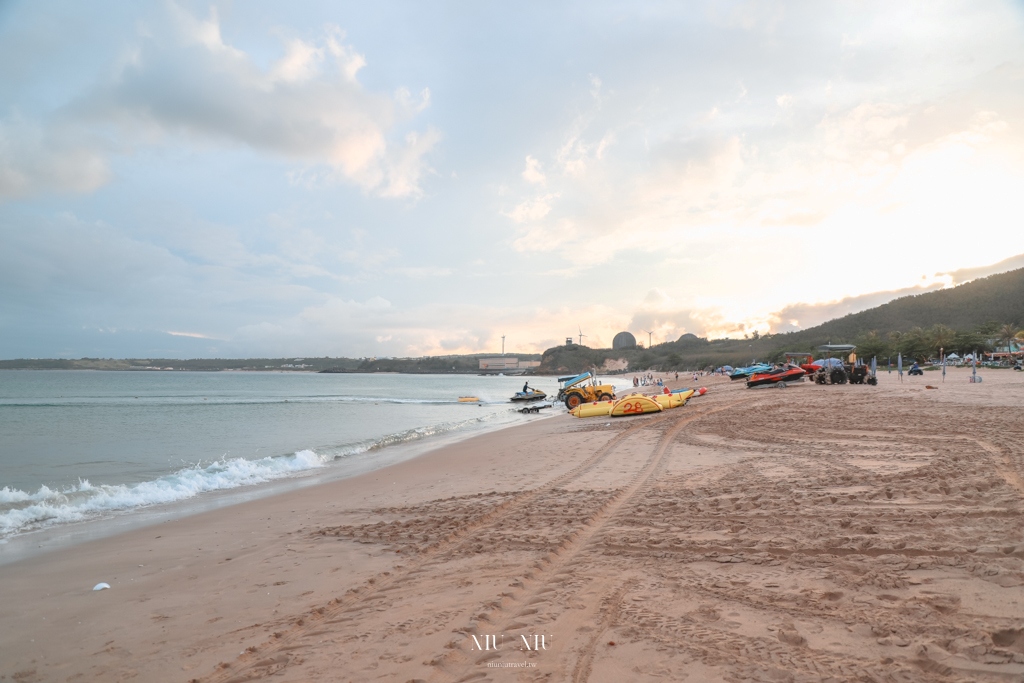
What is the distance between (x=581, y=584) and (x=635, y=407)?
18.2 m

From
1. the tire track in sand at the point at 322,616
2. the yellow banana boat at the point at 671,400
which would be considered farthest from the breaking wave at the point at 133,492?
the yellow banana boat at the point at 671,400

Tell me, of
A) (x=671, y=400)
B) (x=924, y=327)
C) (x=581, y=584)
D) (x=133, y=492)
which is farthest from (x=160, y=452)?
(x=924, y=327)

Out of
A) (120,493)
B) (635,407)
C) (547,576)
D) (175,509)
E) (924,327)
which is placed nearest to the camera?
(547,576)

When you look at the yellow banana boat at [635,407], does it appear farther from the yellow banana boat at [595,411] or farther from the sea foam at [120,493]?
the sea foam at [120,493]

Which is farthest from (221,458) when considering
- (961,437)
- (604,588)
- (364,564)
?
(961,437)

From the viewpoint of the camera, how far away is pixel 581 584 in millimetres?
4355

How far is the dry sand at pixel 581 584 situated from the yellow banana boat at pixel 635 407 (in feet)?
42.7

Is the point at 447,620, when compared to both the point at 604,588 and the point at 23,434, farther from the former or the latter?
the point at 23,434

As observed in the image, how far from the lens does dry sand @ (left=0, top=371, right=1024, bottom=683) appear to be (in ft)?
10.4

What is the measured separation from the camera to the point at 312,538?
263 inches

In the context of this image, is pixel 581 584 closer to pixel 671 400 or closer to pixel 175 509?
pixel 175 509

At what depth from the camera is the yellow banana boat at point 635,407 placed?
864 inches

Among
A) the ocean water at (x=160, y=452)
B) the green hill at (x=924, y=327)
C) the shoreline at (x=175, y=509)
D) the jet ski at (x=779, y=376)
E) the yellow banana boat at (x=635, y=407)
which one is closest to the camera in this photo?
the shoreline at (x=175, y=509)

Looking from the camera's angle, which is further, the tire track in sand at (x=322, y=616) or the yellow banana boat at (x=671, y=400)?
the yellow banana boat at (x=671, y=400)
